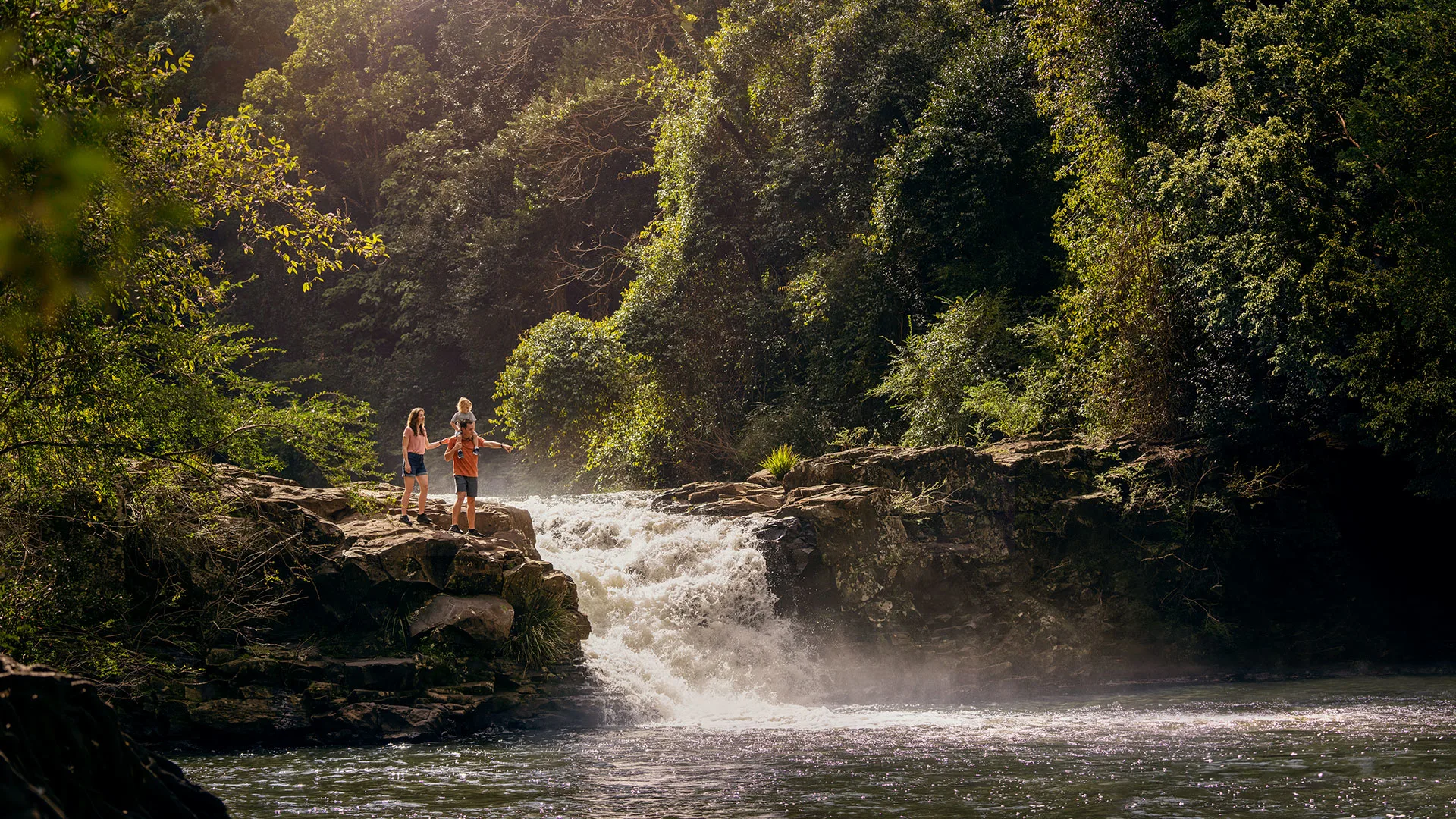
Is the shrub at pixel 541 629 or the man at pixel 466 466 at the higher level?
the man at pixel 466 466

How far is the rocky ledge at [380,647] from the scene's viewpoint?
13805mm

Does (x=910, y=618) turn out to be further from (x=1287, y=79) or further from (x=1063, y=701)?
(x=1287, y=79)

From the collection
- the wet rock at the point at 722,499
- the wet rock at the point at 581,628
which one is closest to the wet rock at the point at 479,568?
the wet rock at the point at 581,628

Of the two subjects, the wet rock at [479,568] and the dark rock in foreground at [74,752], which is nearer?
the dark rock in foreground at [74,752]

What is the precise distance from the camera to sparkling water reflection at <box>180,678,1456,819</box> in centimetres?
925

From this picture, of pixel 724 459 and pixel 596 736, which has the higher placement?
pixel 724 459

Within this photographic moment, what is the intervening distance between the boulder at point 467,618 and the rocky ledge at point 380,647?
0.02 m

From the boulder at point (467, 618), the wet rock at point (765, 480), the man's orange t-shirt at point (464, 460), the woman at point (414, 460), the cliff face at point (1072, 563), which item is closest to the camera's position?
the boulder at point (467, 618)

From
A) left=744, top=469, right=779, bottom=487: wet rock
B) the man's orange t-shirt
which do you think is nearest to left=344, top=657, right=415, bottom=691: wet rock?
the man's orange t-shirt

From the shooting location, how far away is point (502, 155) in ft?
128

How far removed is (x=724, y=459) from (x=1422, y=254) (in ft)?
55.9

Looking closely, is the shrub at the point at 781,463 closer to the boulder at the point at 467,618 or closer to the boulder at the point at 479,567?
the boulder at the point at 479,567

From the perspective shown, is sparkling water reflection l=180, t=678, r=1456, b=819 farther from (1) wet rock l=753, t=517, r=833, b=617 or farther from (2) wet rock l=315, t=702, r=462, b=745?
(1) wet rock l=753, t=517, r=833, b=617

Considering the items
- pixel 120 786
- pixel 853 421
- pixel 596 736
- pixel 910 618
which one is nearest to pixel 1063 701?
pixel 910 618
